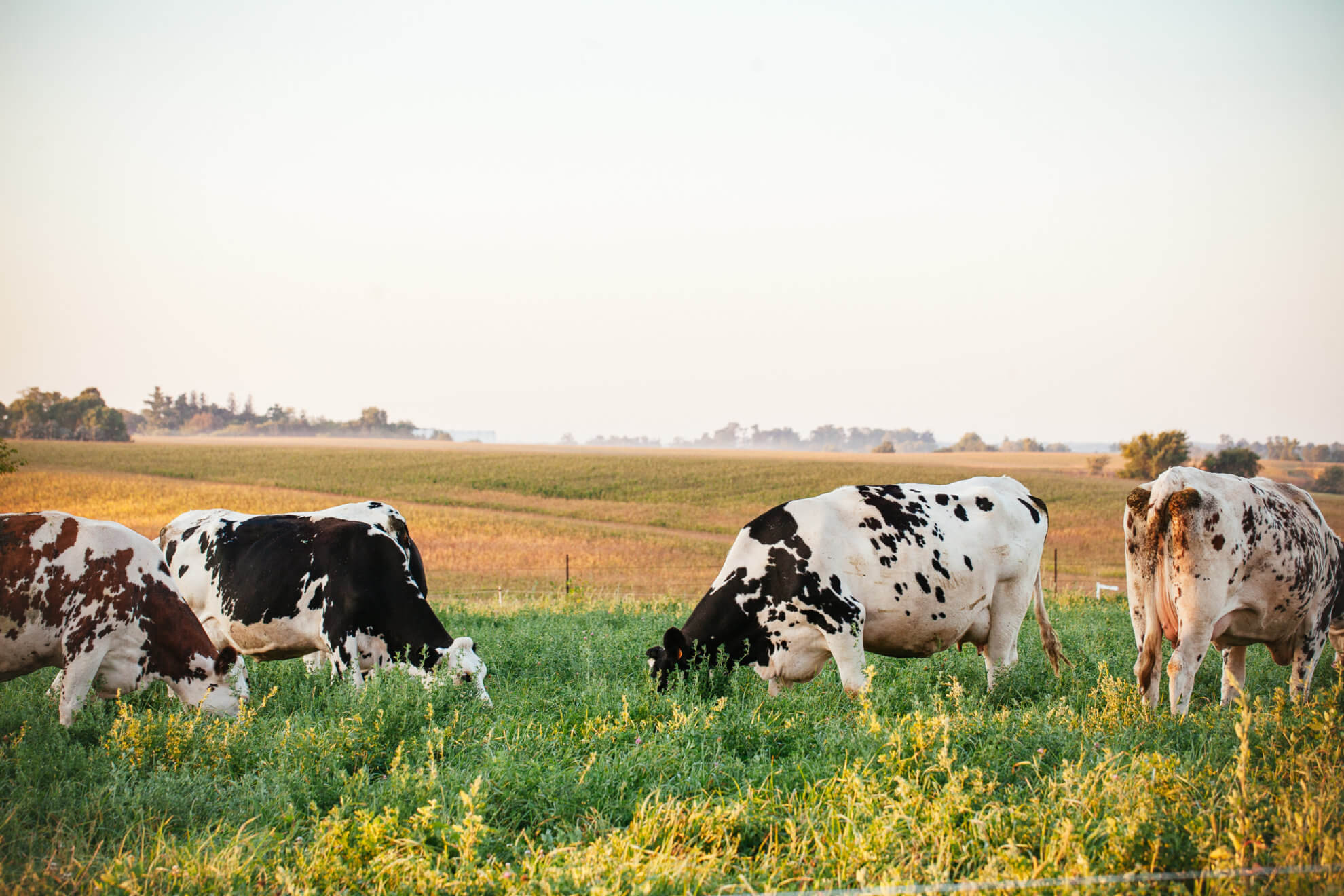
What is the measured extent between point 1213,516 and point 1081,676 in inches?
85.5

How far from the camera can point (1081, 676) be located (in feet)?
26.1

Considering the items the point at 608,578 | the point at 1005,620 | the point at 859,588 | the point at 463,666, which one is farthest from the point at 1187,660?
the point at 608,578

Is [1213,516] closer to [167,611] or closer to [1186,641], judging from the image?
[1186,641]

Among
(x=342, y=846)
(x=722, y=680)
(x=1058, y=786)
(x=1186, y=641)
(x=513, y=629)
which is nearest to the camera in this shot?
(x=342, y=846)

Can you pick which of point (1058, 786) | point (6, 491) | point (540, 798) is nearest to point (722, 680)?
point (540, 798)

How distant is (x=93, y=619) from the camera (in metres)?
6.42

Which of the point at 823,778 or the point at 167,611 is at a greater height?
the point at 167,611

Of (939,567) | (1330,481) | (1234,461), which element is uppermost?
(1234,461)

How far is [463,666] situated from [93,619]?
9.30ft

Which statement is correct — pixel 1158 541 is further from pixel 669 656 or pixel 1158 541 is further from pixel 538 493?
pixel 538 493

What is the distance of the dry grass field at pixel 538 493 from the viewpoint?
2803 centimetres

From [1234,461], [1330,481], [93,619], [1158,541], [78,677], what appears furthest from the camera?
[1234,461]

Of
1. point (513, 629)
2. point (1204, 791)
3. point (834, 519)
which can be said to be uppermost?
point (834, 519)

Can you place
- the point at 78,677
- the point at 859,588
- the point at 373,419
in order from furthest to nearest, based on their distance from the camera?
1. the point at 373,419
2. the point at 859,588
3. the point at 78,677
